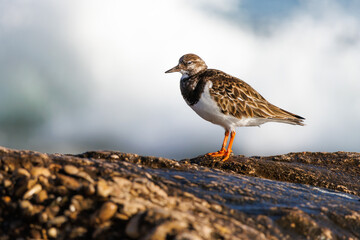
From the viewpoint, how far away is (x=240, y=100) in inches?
473

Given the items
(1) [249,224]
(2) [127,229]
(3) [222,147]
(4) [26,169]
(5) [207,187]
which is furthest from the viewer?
(3) [222,147]

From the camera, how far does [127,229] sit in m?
3.92

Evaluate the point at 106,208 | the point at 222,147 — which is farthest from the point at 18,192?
the point at 222,147

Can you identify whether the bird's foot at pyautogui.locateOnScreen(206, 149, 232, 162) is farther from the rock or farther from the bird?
the rock

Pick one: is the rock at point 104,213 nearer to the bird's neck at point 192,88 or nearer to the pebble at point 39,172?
the pebble at point 39,172

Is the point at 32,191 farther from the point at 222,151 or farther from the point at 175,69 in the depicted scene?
the point at 175,69

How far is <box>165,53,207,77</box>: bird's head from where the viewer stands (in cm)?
1273

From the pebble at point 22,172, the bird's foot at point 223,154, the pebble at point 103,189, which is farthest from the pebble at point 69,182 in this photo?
the bird's foot at point 223,154

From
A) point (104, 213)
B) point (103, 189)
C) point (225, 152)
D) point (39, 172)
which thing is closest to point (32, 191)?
point (39, 172)

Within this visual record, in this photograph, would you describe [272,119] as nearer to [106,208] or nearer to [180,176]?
[180,176]

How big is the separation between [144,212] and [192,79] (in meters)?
8.50

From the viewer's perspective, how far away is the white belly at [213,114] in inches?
454

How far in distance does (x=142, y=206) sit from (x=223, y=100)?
25.0ft

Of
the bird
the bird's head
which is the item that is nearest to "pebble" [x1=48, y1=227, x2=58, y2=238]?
the bird
